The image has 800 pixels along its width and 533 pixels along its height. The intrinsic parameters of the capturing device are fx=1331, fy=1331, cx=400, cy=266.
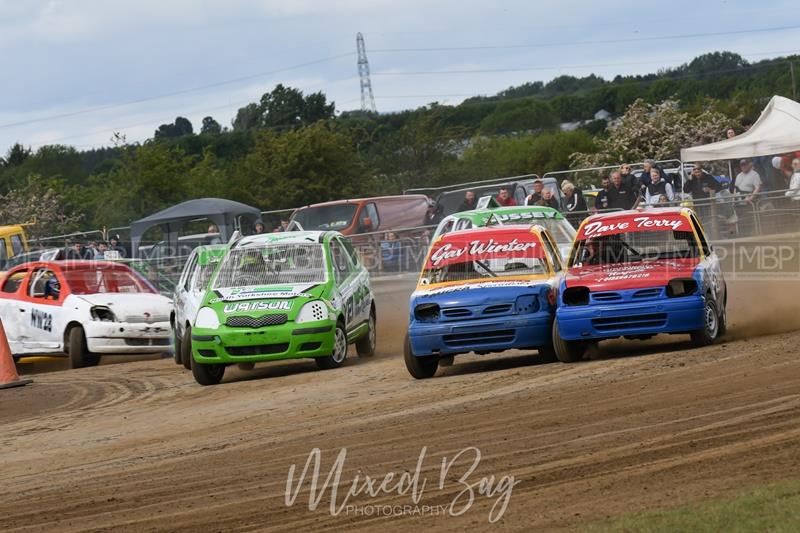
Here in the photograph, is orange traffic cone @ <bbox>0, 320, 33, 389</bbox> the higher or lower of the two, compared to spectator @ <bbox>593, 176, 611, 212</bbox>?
lower

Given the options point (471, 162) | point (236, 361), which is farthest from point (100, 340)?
point (471, 162)

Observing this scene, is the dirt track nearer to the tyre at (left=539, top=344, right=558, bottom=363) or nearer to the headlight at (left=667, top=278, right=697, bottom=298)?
the tyre at (left=539, top=344, right=558, bottom=363)

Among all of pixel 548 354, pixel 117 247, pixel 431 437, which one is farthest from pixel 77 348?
pixel 117 247

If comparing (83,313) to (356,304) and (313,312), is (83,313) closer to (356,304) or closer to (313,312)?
(356,304)

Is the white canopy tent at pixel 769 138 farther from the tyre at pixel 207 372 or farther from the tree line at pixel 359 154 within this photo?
the tree line at pixel 359 154

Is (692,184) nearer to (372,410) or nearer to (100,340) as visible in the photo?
(100,340)

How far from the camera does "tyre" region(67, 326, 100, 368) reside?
2002cm

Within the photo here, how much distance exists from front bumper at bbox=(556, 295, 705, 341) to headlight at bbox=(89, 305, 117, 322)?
872 centimetres

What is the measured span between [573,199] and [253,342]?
11.7 metres

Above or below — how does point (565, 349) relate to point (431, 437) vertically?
below

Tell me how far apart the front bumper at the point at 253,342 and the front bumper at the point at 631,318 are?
3.46 metres

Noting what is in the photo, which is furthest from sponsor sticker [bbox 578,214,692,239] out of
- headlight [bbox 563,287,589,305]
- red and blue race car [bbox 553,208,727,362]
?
headlight [bbox 563,287,589,305]

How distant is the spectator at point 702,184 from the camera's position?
26250 mm

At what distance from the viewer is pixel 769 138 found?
2633 centimetres
